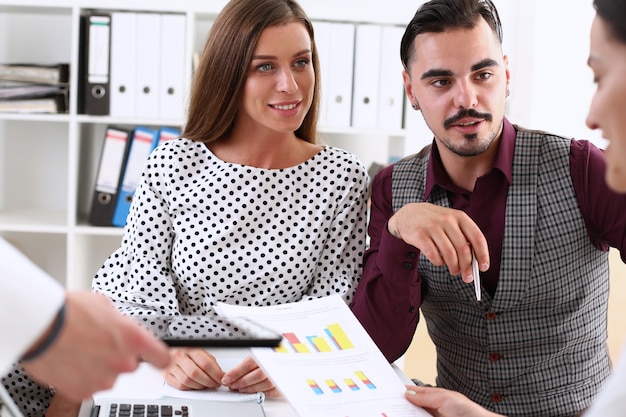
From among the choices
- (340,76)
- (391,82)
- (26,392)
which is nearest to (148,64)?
(340,76)

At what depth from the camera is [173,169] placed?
1.74 m

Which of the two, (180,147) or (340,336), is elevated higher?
(180,147)

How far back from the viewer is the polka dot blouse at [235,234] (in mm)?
1646

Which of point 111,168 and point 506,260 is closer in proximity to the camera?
point 506,260

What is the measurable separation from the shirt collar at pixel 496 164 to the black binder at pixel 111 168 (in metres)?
1.45

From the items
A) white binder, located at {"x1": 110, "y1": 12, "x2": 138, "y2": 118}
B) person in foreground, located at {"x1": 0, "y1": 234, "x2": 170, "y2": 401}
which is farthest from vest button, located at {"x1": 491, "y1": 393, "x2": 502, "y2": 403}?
white binder, located at {"x1": 110, "y1": 12, "x2": 138, "y2": 118}

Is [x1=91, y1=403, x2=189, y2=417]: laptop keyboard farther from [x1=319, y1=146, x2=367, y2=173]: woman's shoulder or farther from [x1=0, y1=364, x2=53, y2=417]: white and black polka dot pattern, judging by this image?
[x1=319, y1=146, x2=367, y2=173]: woman's shoulder

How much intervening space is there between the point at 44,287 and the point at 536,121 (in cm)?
272

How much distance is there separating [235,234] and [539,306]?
64cm

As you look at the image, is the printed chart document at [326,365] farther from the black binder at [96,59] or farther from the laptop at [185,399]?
the black binder at [96,59]

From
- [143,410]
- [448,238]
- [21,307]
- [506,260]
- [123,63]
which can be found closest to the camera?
[21,307]

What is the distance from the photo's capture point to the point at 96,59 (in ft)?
9.12

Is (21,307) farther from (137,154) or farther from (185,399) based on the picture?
(137,154)

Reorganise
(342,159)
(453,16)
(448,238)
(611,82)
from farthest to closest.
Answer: (342,159) → (453,16) → (448,238) → (611,82)
